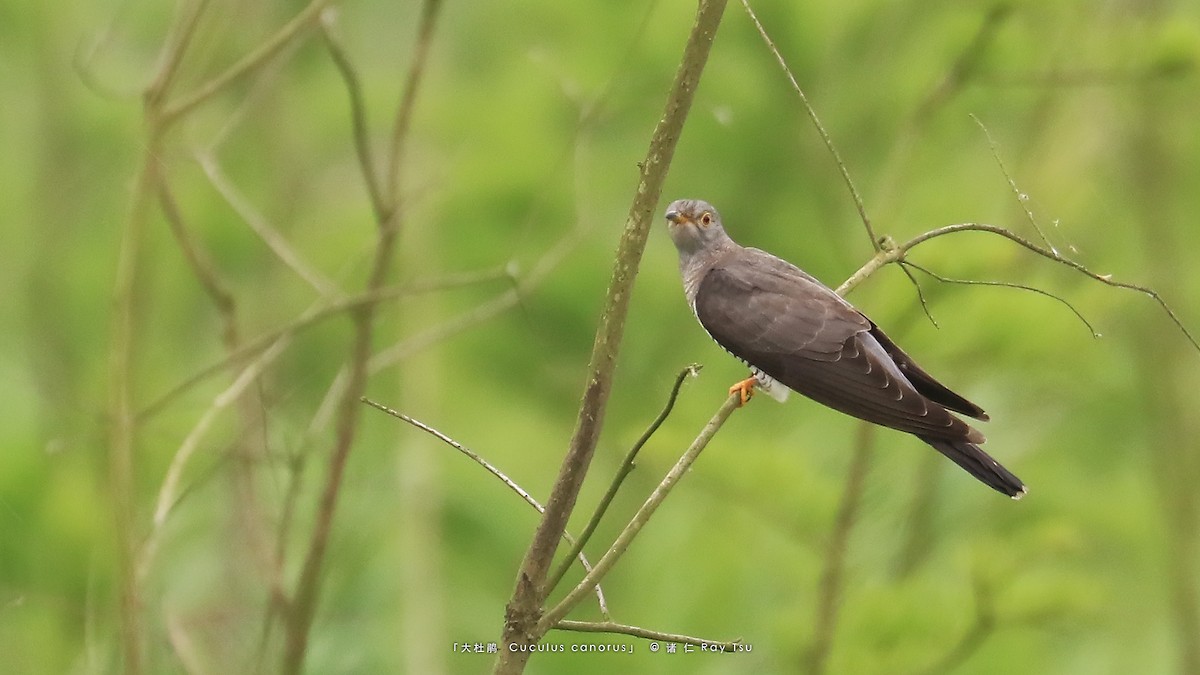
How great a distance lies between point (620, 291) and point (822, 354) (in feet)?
3.18

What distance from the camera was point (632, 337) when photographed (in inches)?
232

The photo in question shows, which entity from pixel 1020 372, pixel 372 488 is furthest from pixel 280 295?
pixel 1020 372

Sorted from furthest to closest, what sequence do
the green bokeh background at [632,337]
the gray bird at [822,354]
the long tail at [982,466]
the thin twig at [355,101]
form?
1. the green bokeh background at [632,337]
2. the thin twig at [355,101]
3. the gray bird at [822,354]
4. the long tail at [982,466]

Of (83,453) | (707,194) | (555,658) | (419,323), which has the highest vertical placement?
(707,194)

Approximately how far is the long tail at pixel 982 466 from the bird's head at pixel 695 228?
3.94 feet

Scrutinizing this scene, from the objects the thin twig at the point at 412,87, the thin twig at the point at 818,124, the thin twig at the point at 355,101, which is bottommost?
the thin twig at the point at 818,124

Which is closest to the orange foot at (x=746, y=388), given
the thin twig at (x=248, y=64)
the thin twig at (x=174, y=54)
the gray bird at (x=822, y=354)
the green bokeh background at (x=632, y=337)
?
the gray bird at (x=822, y=354)

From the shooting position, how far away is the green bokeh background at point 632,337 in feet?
13.8

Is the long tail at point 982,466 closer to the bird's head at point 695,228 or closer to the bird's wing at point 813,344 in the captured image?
the bird's wing at point 813,344

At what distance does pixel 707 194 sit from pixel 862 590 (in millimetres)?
2031

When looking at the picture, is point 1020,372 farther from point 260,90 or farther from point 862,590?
point 260,90

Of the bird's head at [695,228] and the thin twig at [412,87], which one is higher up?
the thin twig at [412,87]

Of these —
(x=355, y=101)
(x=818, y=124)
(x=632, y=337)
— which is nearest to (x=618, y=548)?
(x=818, y=124)

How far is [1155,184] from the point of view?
19.4 ft
